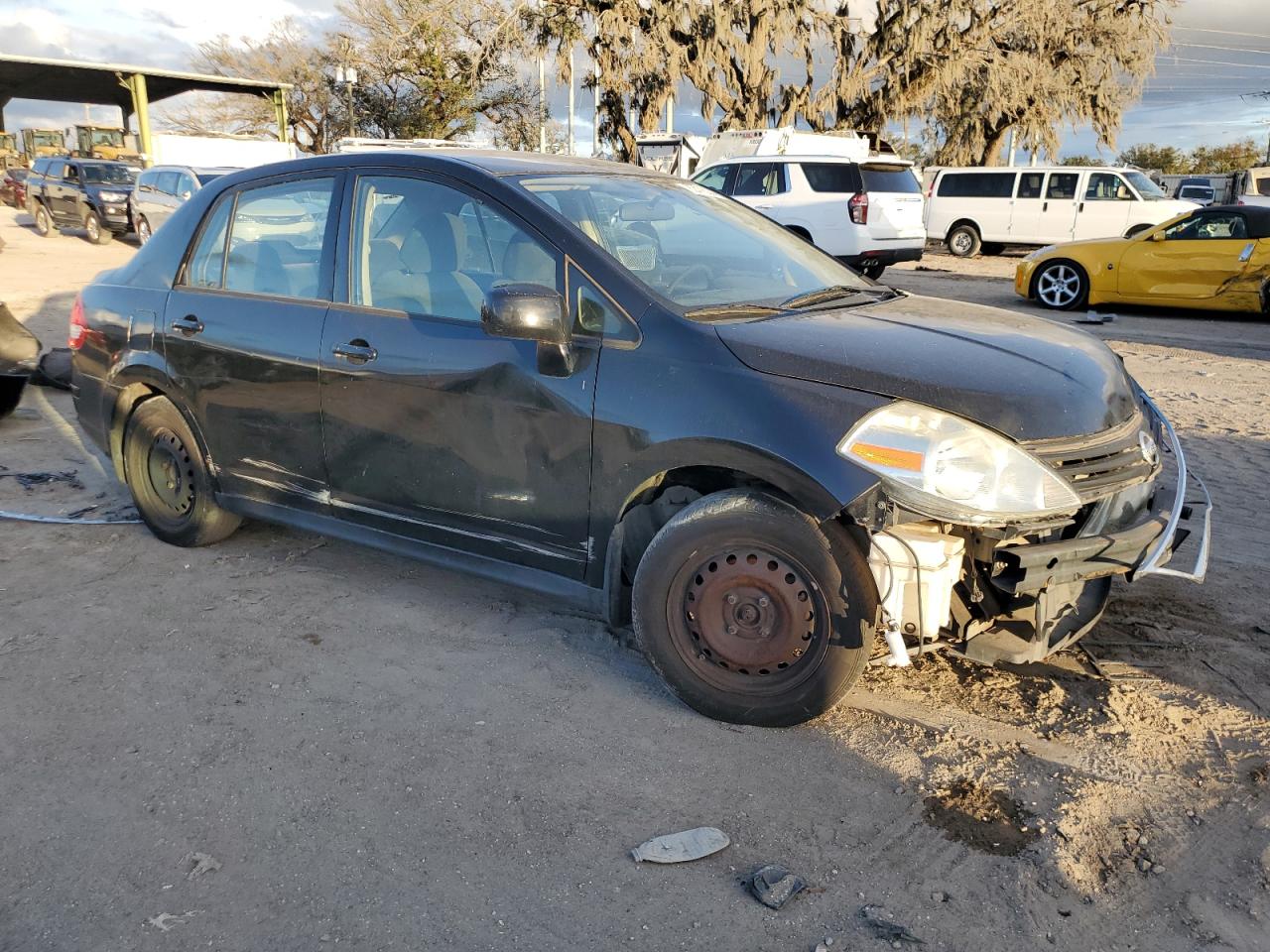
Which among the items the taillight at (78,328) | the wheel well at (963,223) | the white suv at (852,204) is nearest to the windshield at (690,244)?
the taillight at (78,328)

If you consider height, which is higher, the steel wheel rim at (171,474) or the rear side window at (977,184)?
the rear side window at (977,184)

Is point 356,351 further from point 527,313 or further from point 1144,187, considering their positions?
point 1144,187

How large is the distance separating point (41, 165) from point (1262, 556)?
27.1 meters

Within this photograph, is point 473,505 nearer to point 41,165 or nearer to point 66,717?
point 66,717

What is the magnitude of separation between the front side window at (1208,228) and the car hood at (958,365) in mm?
10527

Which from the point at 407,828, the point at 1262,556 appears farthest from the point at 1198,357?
the point at 407,828

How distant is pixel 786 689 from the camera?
10.2 feet

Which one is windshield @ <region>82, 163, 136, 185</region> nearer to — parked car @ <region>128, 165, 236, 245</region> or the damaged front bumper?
parked car @ <region>128, 165, 236, 245</region>

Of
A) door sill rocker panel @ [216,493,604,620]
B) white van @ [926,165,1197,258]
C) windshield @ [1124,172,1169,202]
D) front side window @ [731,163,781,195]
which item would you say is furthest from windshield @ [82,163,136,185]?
door sill rocker panel @ [216,493,604,620]

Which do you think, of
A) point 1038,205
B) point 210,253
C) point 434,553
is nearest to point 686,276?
point 434,553

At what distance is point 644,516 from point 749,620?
53 cm

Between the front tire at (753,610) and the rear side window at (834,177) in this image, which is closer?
the front tire at (753,610)

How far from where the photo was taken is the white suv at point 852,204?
637 inches

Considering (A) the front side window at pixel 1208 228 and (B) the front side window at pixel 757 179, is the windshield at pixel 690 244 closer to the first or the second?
(A) the front side window at pixel 1208 228
